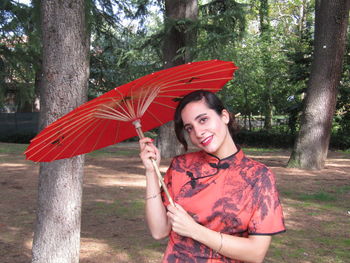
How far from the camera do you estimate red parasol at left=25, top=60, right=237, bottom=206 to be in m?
2.02

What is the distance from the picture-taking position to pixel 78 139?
2.39m

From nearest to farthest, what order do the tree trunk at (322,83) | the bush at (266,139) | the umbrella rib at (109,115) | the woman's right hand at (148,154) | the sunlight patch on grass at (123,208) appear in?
the woman's right hand at (148,154) → the umbrella rib at (109,115) → the sunlight patch on grass at (123,208) → the tree trunk at (322,83) → the bush at (266,139)

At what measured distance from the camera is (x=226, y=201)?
6.03 feet

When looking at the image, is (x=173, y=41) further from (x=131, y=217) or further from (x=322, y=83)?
(x=131, y=217)

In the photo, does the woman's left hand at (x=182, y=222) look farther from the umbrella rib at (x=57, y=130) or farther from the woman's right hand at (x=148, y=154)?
the umbrella rib at (x=57, y=130)

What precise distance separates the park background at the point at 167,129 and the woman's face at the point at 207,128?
48 cm

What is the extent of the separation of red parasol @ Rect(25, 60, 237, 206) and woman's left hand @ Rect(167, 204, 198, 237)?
520 millimetres

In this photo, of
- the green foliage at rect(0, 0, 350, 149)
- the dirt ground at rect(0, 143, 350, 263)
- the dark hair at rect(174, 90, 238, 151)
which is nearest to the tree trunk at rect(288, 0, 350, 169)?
the dirt ground at rect(0, 143, 350, 263)

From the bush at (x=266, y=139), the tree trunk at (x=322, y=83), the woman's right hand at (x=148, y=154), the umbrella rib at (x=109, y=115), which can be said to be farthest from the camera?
the bush at (x=266, y=139)

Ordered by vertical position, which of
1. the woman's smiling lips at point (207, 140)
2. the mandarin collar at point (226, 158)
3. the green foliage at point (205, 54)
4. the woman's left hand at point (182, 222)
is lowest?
the woman's left hand at point (182, 222)

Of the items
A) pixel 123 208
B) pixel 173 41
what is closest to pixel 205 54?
pixel 173 41

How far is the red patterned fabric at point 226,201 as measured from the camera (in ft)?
5.96

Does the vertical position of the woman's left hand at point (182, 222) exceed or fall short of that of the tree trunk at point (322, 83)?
it falls short

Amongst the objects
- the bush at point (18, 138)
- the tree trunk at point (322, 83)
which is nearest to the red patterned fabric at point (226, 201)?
the tree trunk at point (322, 83)
